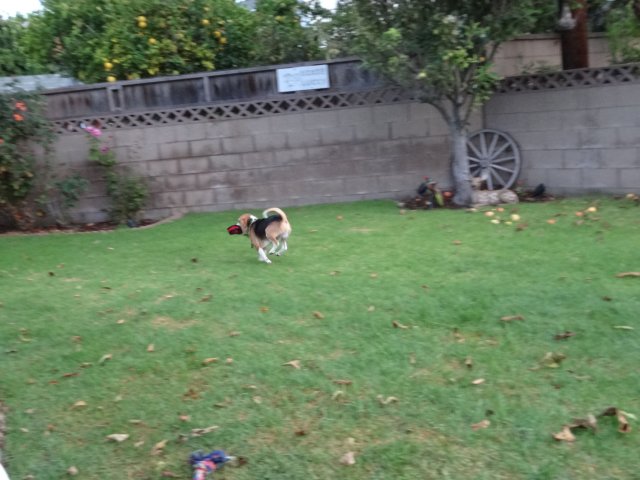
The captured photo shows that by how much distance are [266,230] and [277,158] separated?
4199mm

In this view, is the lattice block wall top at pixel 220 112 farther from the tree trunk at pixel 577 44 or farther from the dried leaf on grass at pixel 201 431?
the dried leaf on grass at pixel 201 431

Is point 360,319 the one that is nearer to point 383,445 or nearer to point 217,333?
point 217,333

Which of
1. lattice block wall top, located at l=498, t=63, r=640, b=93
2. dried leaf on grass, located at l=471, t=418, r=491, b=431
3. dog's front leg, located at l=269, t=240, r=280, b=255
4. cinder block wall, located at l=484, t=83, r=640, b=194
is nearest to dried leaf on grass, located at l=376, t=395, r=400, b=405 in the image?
dried leaf on grass, located at l=471, t=418, r=491, b=431

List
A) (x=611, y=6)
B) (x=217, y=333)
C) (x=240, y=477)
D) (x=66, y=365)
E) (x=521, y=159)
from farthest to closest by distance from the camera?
(x=611, y=6)
(x=521, y=159)
(x=217, y=333)
(x=66, y=365)
(x=240, y=477)

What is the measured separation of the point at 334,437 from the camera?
3.28 m

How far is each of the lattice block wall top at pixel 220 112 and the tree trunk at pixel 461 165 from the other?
5.02 feet

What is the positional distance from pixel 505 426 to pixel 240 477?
4.54 ft

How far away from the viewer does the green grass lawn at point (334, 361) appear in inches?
124

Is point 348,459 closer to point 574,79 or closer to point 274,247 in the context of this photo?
point 274,247

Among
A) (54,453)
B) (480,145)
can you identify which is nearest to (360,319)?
(54,453)

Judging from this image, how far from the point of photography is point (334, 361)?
406 centimetres

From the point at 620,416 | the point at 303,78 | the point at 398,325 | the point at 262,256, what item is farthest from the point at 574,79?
the point at 620,416

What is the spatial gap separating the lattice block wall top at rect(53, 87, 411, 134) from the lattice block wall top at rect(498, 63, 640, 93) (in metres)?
2.24

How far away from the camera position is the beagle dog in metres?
6.18
